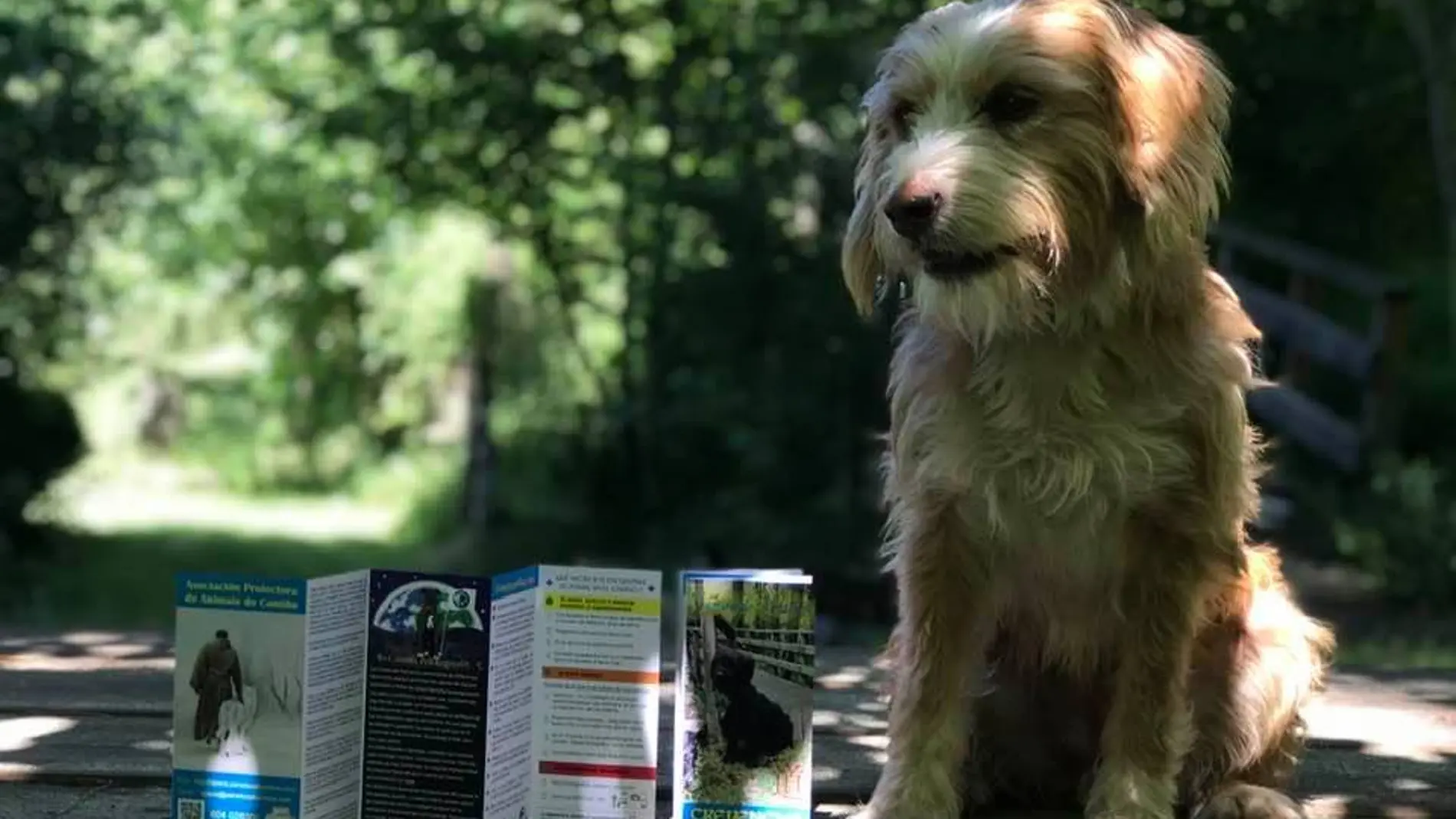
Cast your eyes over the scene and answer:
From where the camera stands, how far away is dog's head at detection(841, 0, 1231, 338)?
7.10ft

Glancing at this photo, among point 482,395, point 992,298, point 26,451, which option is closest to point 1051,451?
point 992,298

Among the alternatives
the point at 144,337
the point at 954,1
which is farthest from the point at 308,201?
the point at 954,1

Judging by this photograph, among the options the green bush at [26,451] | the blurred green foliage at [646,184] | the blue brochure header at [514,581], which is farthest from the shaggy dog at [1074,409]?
the green bush at [26,451]

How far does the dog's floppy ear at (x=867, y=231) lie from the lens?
7.93 feet

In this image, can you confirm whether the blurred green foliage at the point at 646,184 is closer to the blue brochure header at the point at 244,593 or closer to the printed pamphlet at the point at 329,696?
the printed pamphlet at the point at 329,696

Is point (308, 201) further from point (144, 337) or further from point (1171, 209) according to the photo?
point (1171, 209)

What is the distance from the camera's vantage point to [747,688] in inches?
90.6

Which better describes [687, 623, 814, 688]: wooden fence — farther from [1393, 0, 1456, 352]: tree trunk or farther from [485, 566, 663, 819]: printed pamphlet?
[1393, 0, 1456, 352]: tree trunk

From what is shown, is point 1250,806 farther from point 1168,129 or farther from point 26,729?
point 26,729

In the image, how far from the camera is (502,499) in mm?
Answer: 10812

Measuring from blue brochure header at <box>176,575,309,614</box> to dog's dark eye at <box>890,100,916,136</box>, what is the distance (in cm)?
116

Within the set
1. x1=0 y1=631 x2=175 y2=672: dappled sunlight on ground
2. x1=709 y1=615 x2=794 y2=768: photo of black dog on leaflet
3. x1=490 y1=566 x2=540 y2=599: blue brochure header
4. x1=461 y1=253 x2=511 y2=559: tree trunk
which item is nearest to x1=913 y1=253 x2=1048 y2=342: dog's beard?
x1=709 y1=615 x2=794 y2=768: photo of black dog on leaflet

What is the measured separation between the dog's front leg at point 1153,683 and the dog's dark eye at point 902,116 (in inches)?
30.5

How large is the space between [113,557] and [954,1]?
969 cm
